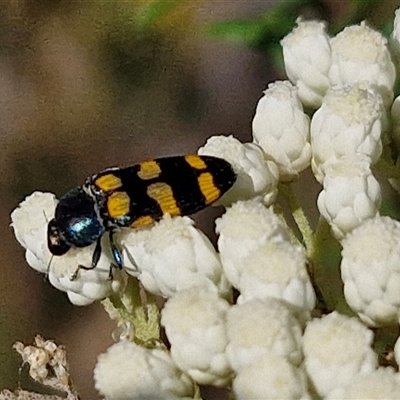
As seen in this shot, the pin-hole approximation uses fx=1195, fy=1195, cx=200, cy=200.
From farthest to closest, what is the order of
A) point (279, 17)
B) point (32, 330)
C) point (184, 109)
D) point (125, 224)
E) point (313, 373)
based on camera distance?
point (184, 109) → point (32, 330) → point (279, 17) → point (125, 224) → point (313, 373)

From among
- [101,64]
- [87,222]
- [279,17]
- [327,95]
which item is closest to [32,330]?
[101,64]

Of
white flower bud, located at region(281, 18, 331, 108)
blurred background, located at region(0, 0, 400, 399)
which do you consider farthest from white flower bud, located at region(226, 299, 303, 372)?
blurred background, located at region(0, 0, 400, 399)

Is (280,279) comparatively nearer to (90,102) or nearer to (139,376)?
(139,376)

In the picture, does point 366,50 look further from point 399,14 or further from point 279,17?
point 279,17

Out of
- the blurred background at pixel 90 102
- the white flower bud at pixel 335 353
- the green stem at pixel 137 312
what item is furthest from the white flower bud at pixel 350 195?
the blurred background at pixel 90 102

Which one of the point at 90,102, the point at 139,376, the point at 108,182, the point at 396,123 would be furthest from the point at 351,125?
the point at 90,102

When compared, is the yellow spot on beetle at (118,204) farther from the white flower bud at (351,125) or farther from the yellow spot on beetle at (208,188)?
the white flower bud at (351,125)
